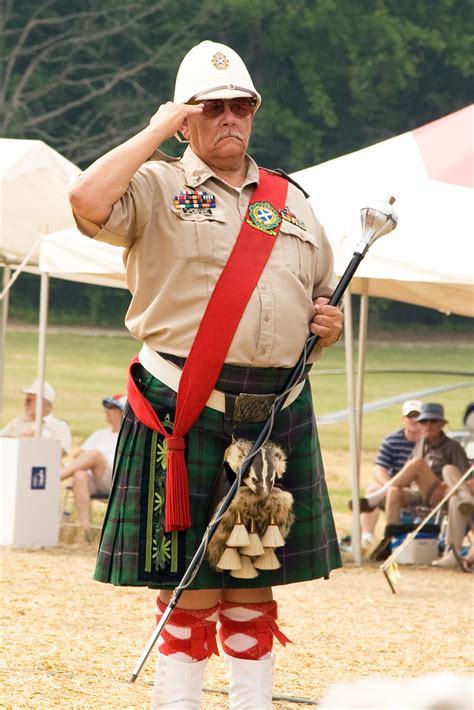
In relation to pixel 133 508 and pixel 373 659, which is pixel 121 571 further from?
pixel 373 659

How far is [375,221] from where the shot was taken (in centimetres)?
302

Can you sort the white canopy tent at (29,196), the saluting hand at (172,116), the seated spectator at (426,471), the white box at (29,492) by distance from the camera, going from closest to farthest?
the saluting hand at (172,116)
the white box at (29,492)
the seated spectator at (426,471)
the white canopy tent at (29,196)

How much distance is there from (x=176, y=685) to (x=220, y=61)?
50.6 inches

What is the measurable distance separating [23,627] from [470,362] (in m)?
19.2

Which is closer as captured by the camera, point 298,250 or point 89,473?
point 298,250

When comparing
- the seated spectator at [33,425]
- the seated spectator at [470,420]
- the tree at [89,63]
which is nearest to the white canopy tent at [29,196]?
the seated spectator at [33,425]

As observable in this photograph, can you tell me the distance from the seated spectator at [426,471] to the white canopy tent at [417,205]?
3.60 feet

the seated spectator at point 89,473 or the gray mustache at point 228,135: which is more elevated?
the gray mustache at point 228,135

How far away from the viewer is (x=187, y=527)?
2781 millimetres

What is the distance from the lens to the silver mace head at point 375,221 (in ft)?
9.88

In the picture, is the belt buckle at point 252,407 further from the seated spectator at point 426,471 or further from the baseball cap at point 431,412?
the baseball cap at point 431,412

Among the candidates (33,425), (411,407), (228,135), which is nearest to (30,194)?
(33,425)

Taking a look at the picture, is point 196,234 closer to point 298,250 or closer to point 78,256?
point 298,250

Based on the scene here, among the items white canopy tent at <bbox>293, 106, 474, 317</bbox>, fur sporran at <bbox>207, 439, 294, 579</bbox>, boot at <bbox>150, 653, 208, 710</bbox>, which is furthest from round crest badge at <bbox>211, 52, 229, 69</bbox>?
white canopy tent at <bbox>293, 106, 474, 317</bbox>
